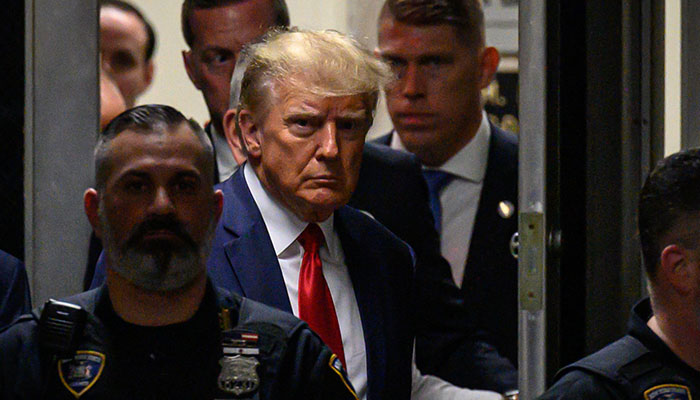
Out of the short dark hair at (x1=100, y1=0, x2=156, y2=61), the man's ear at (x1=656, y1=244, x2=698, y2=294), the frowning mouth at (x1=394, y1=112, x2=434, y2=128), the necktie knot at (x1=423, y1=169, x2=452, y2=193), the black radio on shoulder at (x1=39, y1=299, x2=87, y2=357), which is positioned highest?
the short dark hair at (x1=100, y1=0, x2=156, y2=61)

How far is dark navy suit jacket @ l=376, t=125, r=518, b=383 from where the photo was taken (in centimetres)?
276

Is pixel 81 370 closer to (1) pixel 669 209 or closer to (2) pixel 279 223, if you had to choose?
(2) pixel 279 223

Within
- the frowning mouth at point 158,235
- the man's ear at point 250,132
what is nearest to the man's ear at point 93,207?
the frowning mouth at point 158,235

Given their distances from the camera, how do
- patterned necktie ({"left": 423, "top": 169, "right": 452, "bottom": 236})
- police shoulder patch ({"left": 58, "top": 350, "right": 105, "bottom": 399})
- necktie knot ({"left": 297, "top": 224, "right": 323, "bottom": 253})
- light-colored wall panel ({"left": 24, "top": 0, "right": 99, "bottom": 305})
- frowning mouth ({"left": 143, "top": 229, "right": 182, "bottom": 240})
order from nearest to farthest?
police shoulder patch ({"left": 58, "top": 350, "right": 105, "bottom": 399}), frowning mouth ({"left": 143, "top": 229, "right": 182, "bottom": 240}), necktie knot ({"left": 297, "top": 224, "right": 323, "bottom": 253}), light-colored wall panel ({"left": 24, "top": 0, "right": 99, "bottom": 305}), patterned necktie ({"left": 423, "top": 169, "right": 452, "bottom": 236})

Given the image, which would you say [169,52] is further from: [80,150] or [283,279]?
[283,279]

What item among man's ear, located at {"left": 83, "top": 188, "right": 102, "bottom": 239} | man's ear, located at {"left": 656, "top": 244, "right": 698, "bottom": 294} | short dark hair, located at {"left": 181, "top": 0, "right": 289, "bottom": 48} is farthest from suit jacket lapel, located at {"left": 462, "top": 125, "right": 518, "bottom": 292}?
man's ear, located at {"left": 83, "top": 188, "right": 102, "bottom": 239}

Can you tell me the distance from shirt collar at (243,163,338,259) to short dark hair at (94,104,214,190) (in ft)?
0.99

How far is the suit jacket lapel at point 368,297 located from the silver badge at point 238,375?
17.9 inches

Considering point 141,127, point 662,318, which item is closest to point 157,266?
point 141,127

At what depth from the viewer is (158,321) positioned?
6.53 ft

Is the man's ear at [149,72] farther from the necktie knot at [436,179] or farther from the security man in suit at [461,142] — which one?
the necktie knot at [436,179]

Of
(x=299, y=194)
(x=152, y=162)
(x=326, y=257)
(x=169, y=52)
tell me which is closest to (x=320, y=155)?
(x=299, y=194)

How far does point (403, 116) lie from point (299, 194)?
1.76 feet

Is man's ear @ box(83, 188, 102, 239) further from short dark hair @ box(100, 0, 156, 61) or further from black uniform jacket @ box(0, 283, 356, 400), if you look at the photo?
short dark hair @ box(100, 0, 156, 61)
